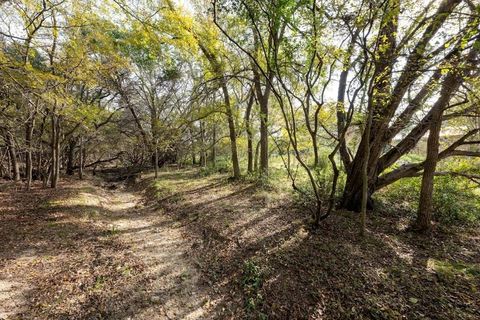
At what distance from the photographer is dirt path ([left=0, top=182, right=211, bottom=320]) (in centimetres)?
330

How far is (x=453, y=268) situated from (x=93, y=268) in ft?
20.7

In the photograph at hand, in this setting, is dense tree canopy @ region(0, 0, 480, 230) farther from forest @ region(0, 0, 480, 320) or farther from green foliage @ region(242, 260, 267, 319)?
green foliage @ region(242, 260, 267, 319)

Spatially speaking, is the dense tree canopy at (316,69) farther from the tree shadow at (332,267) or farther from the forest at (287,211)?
the tree shadow at (332,267)

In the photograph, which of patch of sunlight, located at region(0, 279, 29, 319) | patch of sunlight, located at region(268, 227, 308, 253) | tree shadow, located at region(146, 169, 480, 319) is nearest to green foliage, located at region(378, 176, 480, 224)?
tree shadow, located at region(146, 169, 480, 319)

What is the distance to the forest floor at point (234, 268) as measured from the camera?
3238 mm

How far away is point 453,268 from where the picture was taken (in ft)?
12.9

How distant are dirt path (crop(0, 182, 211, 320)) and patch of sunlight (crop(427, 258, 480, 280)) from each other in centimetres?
384

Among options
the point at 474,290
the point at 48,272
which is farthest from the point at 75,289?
the point at 474,290

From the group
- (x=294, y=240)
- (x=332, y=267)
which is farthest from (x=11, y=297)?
(x=332, y=267)

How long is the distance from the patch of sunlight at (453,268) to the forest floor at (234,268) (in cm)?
2

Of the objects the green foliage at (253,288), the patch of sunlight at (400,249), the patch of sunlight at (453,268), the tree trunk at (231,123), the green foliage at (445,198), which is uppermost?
the tree trunk at (231,123)

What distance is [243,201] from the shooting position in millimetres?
7902

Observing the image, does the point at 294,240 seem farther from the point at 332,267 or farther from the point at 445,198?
the point at 445,198

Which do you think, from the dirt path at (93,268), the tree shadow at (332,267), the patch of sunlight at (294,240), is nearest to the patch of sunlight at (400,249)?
the tree shadow at (332,267)
